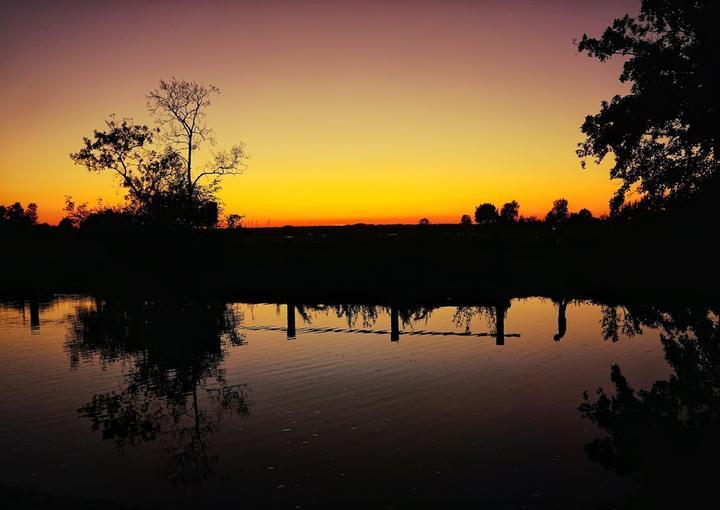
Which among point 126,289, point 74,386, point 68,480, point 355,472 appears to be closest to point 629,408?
point 355,472

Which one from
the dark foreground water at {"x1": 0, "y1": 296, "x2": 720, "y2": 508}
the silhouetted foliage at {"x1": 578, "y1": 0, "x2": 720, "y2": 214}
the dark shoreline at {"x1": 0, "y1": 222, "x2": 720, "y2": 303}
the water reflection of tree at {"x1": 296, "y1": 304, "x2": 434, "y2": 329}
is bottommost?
the dark foreground water at {"x1": 0, "y1": 296, "x2": 720, "y2": 508}

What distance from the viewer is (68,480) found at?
330 inches

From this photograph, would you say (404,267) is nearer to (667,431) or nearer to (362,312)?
(362,312)

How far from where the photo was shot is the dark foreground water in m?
8.05

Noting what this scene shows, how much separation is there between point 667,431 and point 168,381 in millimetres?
10775

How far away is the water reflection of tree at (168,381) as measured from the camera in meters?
10.1

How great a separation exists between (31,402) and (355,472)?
26.6 feet

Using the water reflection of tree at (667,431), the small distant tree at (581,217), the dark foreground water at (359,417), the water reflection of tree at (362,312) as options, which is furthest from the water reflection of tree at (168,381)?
the small distant tree at (581,217)

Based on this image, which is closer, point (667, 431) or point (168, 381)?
point (667, 431)

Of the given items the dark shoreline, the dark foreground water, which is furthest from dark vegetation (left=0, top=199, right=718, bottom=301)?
the dark foreground water

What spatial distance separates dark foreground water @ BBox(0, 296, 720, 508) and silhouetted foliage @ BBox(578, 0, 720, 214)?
9671mm

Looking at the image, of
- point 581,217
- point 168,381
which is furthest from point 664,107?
point 581,217

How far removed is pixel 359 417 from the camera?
11.2 metres

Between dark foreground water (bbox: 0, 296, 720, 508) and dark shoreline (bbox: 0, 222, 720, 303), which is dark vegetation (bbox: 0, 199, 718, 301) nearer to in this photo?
dark shoreline (bbox: 0, 222, 720, 303)
